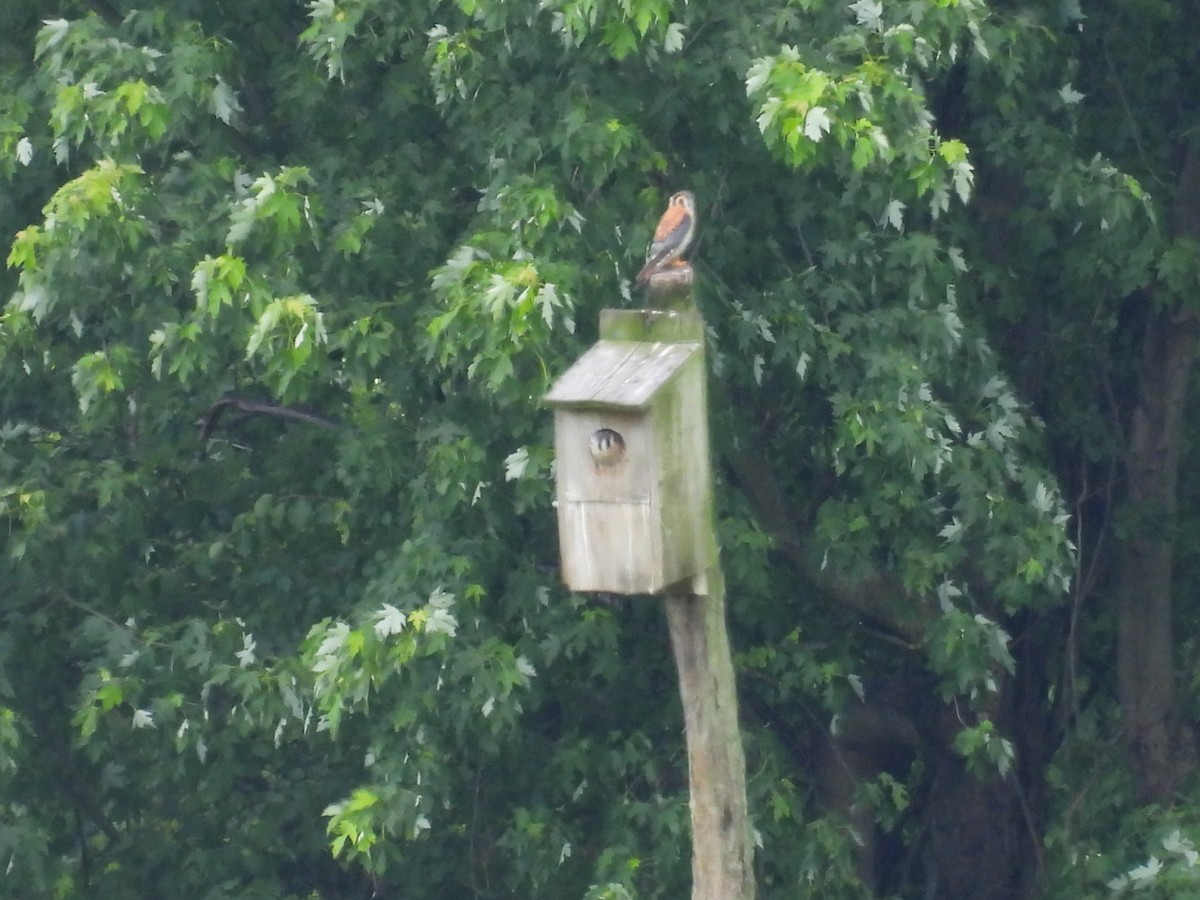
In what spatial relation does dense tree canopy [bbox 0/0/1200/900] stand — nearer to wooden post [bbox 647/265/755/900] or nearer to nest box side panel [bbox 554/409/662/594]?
nest box side panel [bbox 554/409/662/594]

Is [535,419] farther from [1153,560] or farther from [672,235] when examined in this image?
[1153,560]

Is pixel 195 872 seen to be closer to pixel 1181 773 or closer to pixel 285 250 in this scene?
pixel 285 250

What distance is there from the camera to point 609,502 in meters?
4.16

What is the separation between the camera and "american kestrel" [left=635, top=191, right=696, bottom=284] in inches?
188

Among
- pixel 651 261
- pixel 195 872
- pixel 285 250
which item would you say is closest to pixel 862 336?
pixel 651 261

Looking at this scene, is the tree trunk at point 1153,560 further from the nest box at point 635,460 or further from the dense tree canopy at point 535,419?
the nest box at point 635,460

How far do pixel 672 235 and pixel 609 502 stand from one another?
1.16m

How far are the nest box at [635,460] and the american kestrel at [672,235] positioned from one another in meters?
0.36

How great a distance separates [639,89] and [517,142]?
0.40 metres

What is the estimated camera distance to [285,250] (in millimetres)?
5684

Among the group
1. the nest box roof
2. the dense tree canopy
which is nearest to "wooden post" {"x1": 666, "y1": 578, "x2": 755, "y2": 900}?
the nest box roof

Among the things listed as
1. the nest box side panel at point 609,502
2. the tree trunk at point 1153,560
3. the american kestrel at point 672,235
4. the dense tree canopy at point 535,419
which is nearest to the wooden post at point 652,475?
the nest box side panel at point 609,502

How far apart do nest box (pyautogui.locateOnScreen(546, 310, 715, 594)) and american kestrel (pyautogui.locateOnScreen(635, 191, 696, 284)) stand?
361 mm

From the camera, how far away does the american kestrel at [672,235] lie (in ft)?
15.6
